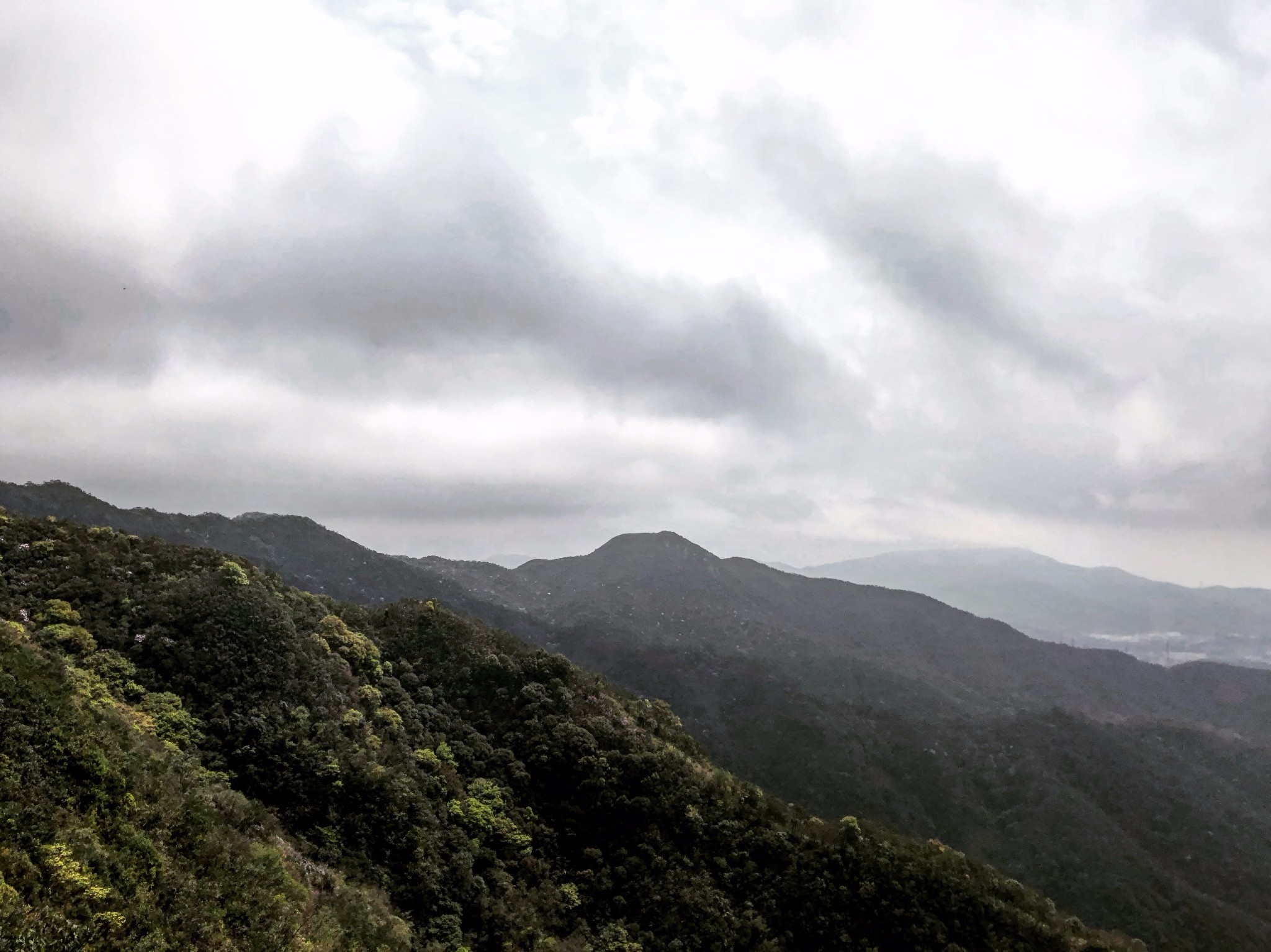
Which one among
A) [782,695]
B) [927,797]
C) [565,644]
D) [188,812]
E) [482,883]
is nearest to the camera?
[188,812]

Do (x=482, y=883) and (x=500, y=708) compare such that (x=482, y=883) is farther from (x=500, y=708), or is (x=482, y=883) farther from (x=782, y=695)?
(x=782, y=695)

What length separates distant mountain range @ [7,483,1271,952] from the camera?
83312 millimetres

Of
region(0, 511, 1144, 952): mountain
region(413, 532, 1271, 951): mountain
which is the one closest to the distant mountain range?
region(413, 532, 1271, 951): mountain

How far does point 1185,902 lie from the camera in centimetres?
7419

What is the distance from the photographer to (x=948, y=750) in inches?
4619

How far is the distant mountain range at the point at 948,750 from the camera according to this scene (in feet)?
273

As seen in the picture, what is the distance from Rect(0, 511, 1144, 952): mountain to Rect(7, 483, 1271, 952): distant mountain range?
212ft

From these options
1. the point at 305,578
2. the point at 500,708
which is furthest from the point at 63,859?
the point at 305,578

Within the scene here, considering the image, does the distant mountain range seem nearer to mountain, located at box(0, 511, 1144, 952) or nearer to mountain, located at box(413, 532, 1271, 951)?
mountain, located at box(413, 532, 1271, 951)

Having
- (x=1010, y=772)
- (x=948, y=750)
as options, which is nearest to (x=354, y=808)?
(x=1010, y=772)

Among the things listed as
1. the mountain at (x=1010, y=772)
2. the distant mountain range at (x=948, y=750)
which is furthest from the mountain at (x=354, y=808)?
the mountain at (x=1010, y=772)

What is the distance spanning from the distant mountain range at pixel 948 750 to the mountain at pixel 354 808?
212 feet

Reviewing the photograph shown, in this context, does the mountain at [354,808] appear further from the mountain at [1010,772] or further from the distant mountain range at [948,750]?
the mountain at [1010,772]

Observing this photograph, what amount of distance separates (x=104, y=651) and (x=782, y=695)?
118m
